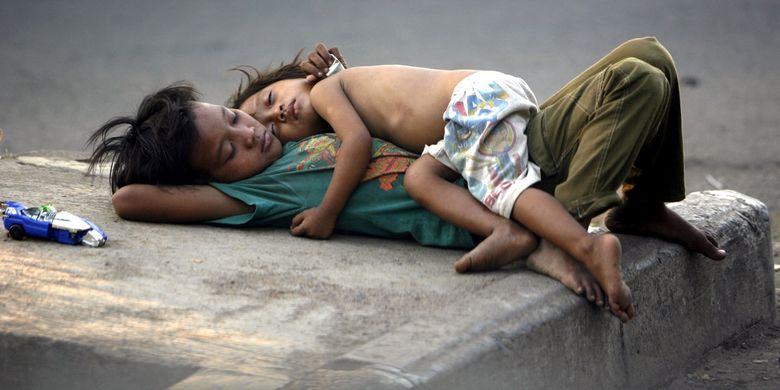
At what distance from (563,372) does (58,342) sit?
1.05m

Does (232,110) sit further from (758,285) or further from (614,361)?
(758,285)

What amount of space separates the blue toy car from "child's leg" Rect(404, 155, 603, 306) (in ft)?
2.69

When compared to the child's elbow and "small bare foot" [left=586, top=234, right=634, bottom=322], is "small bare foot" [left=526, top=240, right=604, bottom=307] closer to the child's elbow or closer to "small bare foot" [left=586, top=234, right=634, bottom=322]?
"small bare foot" [left=586, top=234, right=634, bottom=322]

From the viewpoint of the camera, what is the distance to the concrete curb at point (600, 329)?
192 cm

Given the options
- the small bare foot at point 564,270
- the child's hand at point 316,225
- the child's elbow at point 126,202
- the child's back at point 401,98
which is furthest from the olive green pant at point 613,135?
the child's elbow at point 126,202

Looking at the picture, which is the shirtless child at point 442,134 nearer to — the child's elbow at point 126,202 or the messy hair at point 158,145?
the messy hair at point 158,145

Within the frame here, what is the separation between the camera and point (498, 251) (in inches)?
98.2

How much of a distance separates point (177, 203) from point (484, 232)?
89 cm

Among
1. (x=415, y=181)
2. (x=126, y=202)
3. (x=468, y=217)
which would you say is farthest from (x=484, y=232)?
(x=126, y=202)

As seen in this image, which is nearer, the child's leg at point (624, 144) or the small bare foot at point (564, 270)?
the small bare foot at point (564, 270)

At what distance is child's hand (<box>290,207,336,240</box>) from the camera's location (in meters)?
2.85

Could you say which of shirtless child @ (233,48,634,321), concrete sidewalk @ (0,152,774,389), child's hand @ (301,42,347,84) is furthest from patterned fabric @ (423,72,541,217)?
child's hand @ (301,42,347,84)

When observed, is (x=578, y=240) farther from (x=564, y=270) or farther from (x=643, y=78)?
(x=643, y=78)

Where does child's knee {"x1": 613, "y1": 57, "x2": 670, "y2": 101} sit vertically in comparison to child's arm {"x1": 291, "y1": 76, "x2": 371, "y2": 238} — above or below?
above
